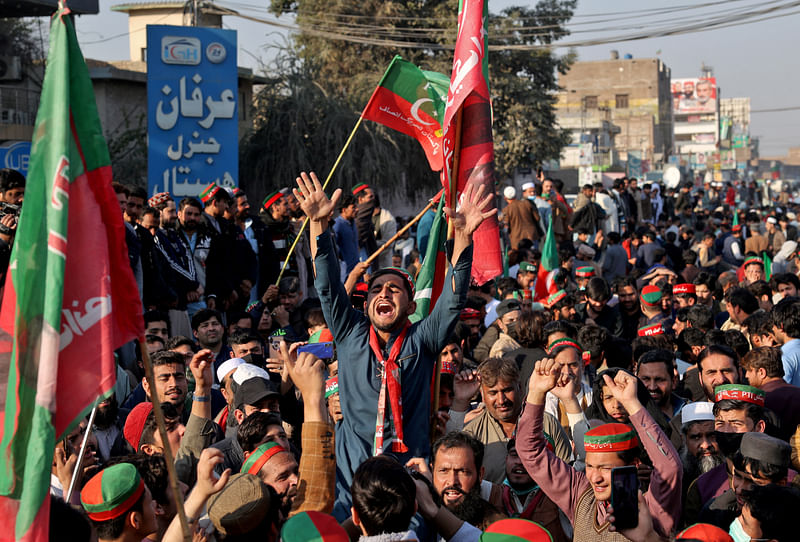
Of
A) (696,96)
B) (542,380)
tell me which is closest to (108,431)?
(542,380)

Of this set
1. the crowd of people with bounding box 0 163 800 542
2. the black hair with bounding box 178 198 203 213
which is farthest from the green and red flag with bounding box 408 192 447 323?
the black hair with bounding box 178 198 203 213

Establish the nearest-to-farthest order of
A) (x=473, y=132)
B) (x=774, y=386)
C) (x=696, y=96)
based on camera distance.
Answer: (x=473, y=132) → (x=774, y=386) → (x=696, y=96)

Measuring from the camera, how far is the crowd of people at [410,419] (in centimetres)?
374

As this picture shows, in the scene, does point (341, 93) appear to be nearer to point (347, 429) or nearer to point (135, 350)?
point (135, 350)

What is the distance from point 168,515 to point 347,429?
2.98 feet

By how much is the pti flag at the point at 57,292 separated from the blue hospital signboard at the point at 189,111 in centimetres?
1230

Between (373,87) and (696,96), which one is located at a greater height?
(696,96)

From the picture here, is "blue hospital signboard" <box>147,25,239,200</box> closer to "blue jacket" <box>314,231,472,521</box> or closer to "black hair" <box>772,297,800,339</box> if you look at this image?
"black hair" <box>772,297,800,339</box>

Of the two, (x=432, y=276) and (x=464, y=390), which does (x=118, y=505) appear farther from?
(x=464, y=390)

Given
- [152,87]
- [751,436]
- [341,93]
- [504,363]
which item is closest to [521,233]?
[152,87]

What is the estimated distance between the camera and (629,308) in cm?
1073

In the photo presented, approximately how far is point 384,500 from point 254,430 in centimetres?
161

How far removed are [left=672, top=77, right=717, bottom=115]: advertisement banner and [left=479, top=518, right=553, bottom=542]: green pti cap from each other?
407 feet

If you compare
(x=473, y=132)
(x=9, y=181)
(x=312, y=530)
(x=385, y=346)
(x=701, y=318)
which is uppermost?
(x=473, y=132)
